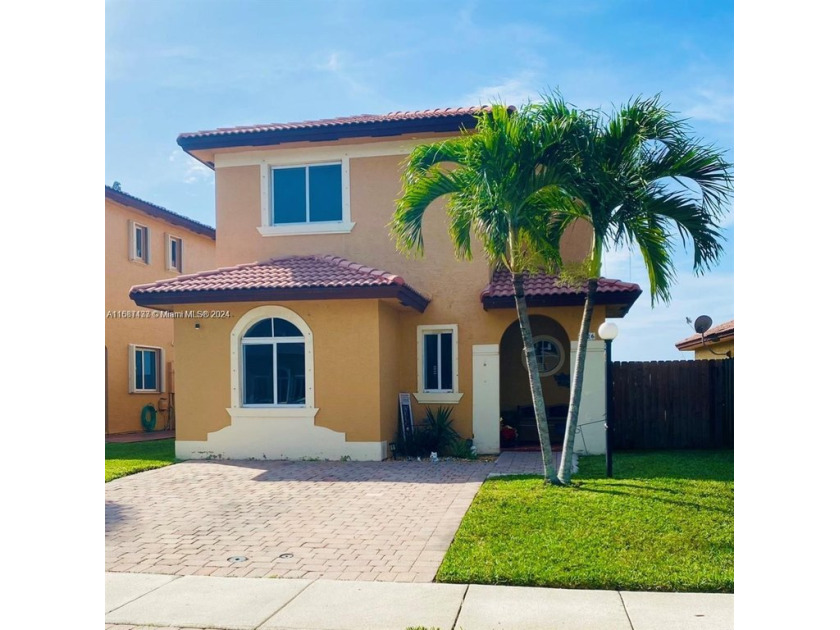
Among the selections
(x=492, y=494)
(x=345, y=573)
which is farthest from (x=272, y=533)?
(x=492, y=494)

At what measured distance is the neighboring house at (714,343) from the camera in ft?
65.7

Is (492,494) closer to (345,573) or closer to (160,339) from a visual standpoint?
(345,573)

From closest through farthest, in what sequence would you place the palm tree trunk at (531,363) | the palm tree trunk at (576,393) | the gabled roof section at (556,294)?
the palm tree trunk at (576,393)
the palm tree trunk at (531,363)
the gabled roof section at (556,294)

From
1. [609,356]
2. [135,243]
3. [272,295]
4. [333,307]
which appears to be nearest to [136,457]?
[272,295]

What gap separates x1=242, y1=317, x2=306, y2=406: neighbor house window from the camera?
14680mm

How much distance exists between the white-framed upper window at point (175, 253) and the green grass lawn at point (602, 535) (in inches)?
666

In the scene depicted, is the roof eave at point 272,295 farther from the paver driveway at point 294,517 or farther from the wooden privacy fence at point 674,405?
the wooden privacy fence at point 674,405

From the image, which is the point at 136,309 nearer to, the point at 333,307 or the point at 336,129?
the point at 336,129

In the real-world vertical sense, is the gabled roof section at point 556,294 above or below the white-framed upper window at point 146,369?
above

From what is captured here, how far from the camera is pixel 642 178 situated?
33.4 ft

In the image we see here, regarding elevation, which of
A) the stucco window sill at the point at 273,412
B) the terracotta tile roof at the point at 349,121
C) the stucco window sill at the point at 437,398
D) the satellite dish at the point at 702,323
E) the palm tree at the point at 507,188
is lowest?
the stucco window sill at the point at 273,412

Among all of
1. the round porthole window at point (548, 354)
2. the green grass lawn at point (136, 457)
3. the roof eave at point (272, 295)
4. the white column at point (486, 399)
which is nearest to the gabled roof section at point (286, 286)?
the roof eave at point (272, 295)

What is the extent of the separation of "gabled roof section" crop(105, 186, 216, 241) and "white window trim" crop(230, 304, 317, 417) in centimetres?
883

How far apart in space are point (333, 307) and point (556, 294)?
458 cm
